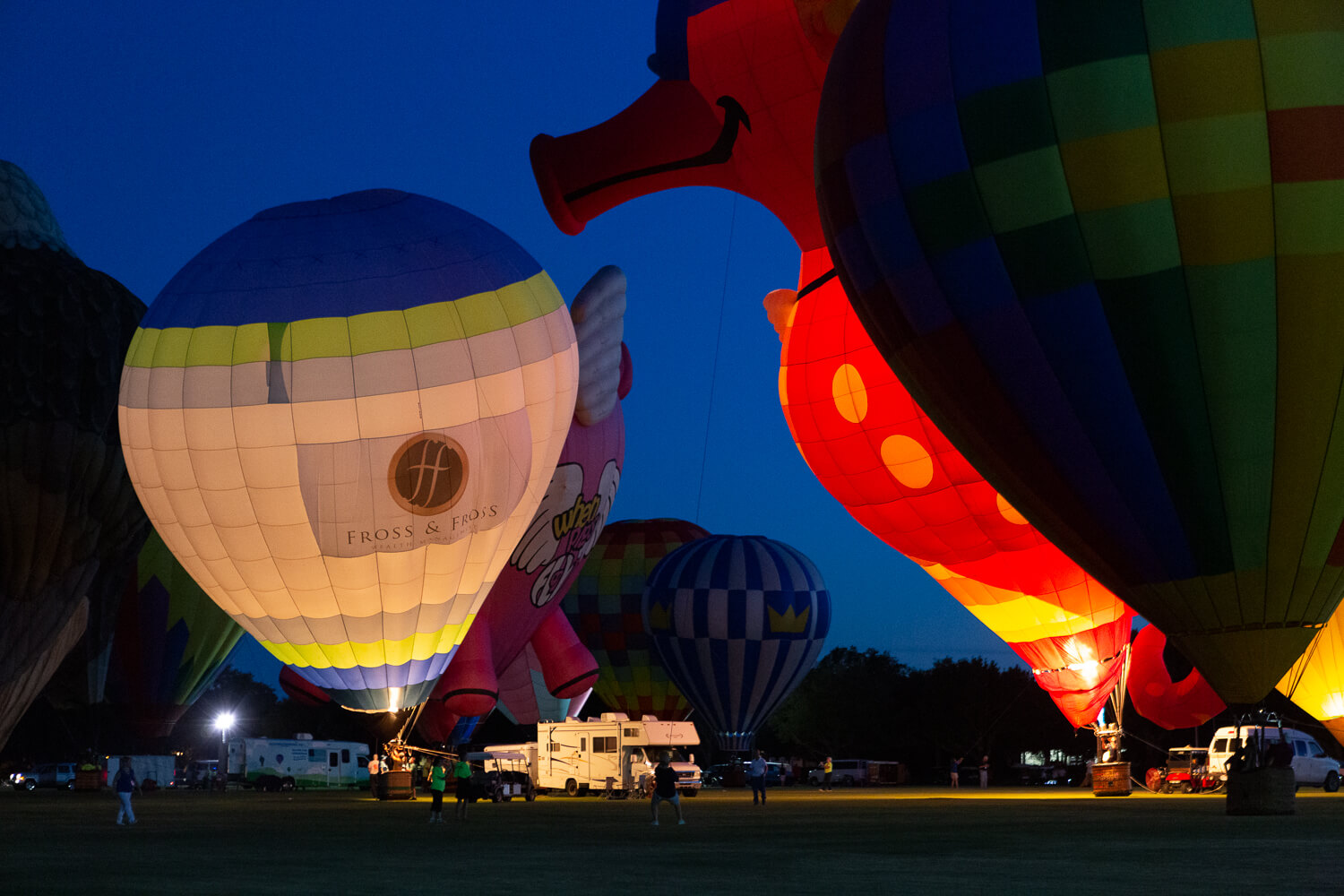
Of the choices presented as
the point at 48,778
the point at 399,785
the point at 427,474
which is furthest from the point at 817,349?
the point at 48,778

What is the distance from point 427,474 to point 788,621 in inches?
588

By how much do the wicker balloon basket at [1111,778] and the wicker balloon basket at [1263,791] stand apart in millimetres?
7726

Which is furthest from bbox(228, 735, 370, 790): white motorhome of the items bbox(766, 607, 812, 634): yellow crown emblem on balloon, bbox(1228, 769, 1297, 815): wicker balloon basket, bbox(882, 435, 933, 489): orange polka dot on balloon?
bbox(1228, 769, 1297, 815): wicker balloon basket

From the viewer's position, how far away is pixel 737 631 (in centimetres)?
3325

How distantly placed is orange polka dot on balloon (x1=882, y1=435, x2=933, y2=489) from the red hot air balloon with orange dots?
0.07ft

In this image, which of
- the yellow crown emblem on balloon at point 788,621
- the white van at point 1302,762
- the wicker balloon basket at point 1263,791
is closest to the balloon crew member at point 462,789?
the wicker balloon basket at point 1263,791

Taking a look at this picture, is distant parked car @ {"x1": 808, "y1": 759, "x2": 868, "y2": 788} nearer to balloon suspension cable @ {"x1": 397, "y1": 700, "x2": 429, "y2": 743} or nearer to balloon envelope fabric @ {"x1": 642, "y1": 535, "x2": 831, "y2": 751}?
balloon envelope fabric @ {"x1": 642, "y1": 535, "x2": 831, "y2": 751}

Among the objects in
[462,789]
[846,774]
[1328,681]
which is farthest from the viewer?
[846,774]

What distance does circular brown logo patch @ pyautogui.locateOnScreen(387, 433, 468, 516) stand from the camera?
20.2 meters

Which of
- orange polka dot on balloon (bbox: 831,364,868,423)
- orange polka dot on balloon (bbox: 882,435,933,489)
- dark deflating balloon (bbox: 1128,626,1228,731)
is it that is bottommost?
dark deflating balloon (bbox: 1128,626,1228,731)

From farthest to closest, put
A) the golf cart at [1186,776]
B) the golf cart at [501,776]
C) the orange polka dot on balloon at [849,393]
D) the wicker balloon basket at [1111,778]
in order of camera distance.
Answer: the golf cart at [1186,776] → the golf cart at [501,776] → the wicker balloon basket at [1111,778] → the orange polka dot on balloon at [849,393]

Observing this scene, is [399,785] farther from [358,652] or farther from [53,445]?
[53,445]

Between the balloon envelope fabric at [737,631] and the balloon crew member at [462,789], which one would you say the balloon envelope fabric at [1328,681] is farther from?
the balloon crew member at [462,789]

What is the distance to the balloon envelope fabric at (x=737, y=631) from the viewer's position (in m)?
33.3
